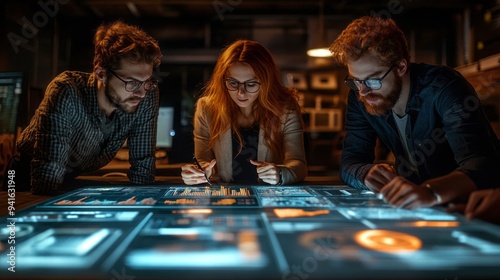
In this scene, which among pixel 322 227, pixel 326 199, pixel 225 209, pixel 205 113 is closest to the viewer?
pixel 322 227

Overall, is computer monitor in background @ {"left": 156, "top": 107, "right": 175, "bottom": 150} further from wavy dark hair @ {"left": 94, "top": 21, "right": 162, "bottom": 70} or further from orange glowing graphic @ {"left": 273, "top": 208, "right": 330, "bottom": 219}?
orange glowing graphic @ {"left": 273, "top": 208, "right": 330, "bottom": 219}

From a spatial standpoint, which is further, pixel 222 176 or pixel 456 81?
pixel 222 176

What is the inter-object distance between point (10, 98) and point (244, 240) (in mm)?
2175

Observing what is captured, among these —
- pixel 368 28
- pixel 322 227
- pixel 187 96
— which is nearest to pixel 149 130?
pixel 368 28

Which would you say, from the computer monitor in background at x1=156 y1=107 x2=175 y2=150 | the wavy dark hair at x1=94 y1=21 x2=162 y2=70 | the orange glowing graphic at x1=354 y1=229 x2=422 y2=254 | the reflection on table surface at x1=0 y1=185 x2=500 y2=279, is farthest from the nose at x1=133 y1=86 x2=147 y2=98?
the computer monitor in background at x1=156 y1=107 x2=175 y2=150

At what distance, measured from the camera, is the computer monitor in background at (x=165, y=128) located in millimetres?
3369

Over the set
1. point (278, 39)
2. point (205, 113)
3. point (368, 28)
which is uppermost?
point (278, 39)

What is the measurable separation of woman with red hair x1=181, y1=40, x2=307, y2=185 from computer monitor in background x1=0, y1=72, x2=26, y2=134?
1116 mm

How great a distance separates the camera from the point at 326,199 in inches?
49.4

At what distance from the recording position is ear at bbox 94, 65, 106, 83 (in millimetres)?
1842

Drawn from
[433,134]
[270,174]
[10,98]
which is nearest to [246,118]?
[270,174]

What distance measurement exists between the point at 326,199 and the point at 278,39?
6.27m

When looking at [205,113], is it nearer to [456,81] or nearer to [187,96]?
[456,81]

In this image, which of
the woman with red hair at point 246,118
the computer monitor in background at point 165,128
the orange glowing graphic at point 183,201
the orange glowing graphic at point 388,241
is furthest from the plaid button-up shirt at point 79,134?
the computer monitor in background at point 165,128
